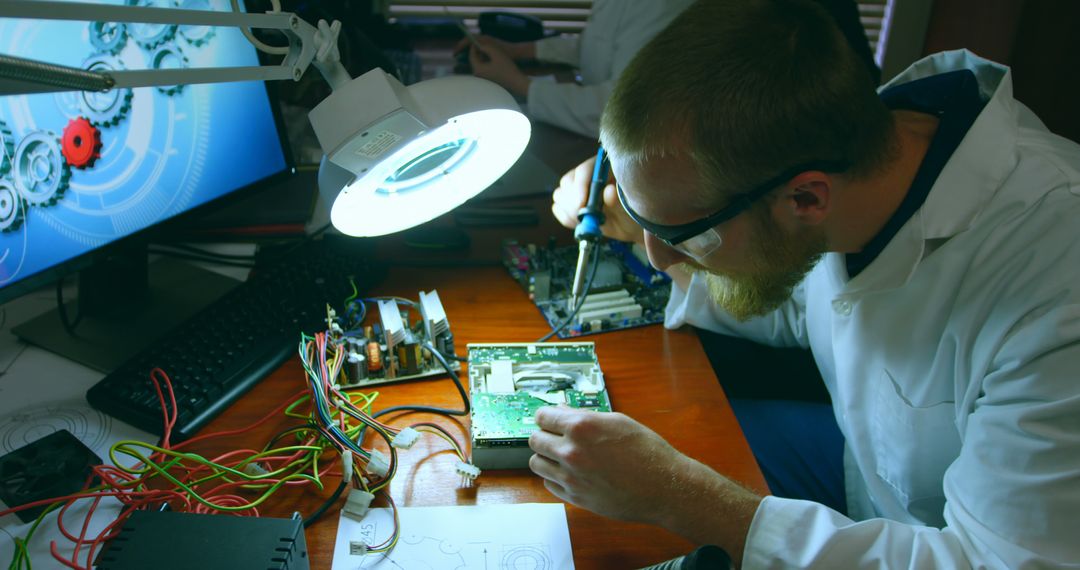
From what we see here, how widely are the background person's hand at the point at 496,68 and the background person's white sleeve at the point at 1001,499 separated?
5.12 feet

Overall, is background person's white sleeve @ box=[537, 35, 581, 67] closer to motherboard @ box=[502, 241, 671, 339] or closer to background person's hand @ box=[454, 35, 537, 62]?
background person's hand @ box=[454, 35, 537, 62]

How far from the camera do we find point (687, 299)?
46.6 inches

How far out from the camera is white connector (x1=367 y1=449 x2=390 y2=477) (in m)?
0.86

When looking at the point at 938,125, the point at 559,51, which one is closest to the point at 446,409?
the point at 938,125

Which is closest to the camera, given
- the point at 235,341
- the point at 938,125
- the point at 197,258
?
the point at 938,125

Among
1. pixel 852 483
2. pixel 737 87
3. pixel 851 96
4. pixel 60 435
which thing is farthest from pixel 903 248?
pixel 60 435

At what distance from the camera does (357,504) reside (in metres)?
0.82

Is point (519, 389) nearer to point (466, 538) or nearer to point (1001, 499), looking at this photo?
point (466, 538)

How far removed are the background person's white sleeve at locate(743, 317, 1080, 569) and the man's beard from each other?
0.86ft

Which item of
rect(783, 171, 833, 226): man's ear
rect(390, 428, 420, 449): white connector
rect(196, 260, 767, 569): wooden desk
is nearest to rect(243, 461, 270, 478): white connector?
rect(196, 260, 767, 569): wooden desk

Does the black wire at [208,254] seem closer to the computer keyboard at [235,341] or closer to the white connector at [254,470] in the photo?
the computer keyboard at [235,341]

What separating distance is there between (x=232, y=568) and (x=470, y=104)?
532 mm

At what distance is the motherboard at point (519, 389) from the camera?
2.92ft

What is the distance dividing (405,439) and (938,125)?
2.79ft
